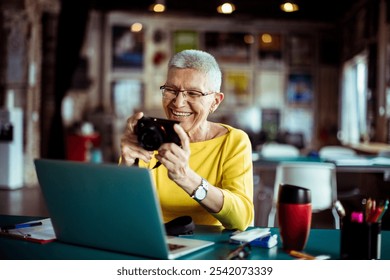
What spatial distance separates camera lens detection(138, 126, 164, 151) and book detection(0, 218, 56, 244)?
1.18ft

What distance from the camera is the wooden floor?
18.1ft

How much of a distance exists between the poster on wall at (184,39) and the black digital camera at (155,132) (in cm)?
921

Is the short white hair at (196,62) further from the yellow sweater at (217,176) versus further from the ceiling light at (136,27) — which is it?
the ceiling light at (136,27)

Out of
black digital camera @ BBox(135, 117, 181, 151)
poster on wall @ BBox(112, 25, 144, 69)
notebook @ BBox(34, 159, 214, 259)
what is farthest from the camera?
poster on wall @ BBox(112, 25, 144, 69)

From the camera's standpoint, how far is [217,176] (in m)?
2.01

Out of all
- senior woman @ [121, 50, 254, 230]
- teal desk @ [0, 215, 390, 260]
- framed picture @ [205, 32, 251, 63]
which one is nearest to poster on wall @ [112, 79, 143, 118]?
framed picture @ [205, 32, 251, 63]

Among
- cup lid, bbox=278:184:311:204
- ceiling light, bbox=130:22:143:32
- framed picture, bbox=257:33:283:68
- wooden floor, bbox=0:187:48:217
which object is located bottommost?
wooden floor, bbox=0:187:48:217

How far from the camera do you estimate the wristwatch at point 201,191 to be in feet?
5.46

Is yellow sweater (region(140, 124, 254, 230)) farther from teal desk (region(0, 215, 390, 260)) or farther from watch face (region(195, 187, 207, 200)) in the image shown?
teal desk (region(0, 215, 390, 260))

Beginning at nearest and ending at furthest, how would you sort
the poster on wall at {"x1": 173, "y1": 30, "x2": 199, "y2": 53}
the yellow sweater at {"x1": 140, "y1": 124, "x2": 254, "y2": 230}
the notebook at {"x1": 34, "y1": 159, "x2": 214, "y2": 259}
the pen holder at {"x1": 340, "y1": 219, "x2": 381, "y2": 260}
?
1. the notebook at {"x1": 34, "y1": 159, "x2": 214, "y2": 259}
2. the pen holder at {"x1": 340, "y1": 219, "x2": 381, "y2": 260}
3. the yellow sweater at {"x1": 140, "y1": 124, "x2": 254, "y2": 230}
4. the poster on wall at {"x1": 173, "y1": 30, "x2": 199, "y2": 53}

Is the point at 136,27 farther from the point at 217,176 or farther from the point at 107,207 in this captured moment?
the point at 107,207

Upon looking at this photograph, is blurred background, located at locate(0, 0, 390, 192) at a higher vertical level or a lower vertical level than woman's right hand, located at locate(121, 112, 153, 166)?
higher
